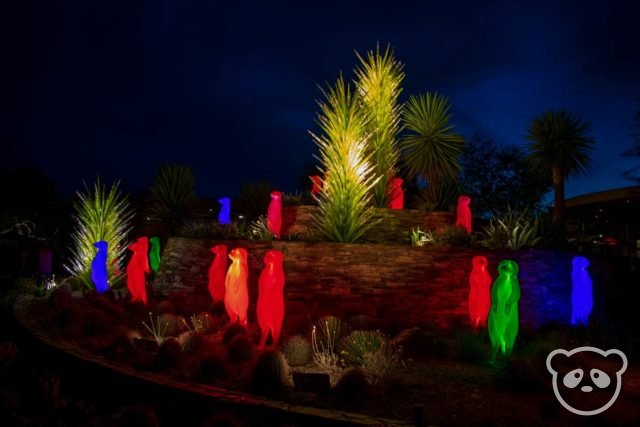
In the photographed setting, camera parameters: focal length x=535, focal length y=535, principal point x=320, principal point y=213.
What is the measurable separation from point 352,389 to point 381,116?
26.8 feet

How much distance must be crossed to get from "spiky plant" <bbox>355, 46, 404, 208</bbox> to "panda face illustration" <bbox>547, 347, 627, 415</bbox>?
20.2 ft

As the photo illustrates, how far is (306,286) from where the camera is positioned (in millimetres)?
8695

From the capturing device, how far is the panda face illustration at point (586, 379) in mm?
4895

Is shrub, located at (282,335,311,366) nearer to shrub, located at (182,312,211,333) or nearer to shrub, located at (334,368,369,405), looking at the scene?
shrub, located at (334,368,369,405)

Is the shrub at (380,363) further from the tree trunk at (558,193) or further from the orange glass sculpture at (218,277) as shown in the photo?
the tree trunk at (558,193)

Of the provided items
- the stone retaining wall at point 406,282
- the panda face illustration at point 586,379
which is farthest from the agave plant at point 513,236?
the panda face illustration at point 586,379

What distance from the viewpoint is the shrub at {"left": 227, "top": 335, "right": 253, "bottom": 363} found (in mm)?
5945

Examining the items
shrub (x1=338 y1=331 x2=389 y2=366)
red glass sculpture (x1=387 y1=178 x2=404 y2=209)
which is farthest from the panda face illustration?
red glass sculpture (x1=387 y1=178 x2=404 y2=209)

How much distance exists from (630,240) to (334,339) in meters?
21.6

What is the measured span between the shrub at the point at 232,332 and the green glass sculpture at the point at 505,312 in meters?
3.06

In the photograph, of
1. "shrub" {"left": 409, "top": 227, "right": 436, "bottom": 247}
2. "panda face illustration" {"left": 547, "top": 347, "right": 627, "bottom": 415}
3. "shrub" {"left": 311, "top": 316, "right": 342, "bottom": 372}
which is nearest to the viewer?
"panda face illustration" {"left": 547, "top": 347, "right": 627, "bottom": 415}

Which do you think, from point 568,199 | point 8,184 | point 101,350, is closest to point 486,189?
point 568,199

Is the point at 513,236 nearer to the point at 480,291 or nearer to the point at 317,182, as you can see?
the point at 480,291

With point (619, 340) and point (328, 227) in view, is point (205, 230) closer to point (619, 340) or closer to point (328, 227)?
point (328, 227)
